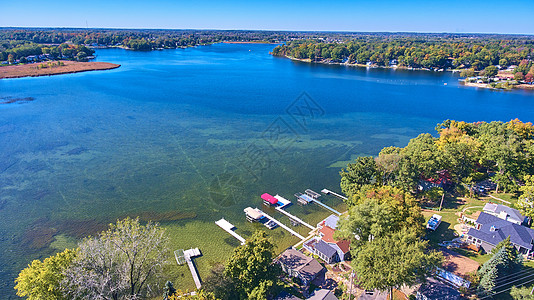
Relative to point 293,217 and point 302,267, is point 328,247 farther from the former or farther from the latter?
point 293,217

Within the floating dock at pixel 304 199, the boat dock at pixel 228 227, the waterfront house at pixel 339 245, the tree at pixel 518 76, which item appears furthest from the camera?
the tree at pixel 518 76

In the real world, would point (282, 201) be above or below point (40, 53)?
below

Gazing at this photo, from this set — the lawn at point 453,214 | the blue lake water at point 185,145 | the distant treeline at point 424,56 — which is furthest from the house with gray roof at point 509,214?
the distant treeline at point 424,56

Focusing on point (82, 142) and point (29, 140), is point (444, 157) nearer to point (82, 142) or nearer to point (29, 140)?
point (82, 142)

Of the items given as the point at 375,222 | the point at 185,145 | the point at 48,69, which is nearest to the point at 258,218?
the point at 375,222

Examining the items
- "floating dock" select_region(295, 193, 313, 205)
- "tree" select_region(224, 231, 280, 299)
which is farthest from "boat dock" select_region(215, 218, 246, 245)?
"floating dock" select_region(295, 193, 313, 205)

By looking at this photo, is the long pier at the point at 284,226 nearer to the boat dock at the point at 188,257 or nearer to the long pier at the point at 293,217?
the long pier at the point at 293,217

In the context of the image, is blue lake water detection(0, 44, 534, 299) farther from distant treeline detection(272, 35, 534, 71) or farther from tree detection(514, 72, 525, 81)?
distant treeline detection(272, 35, 534, 71)
